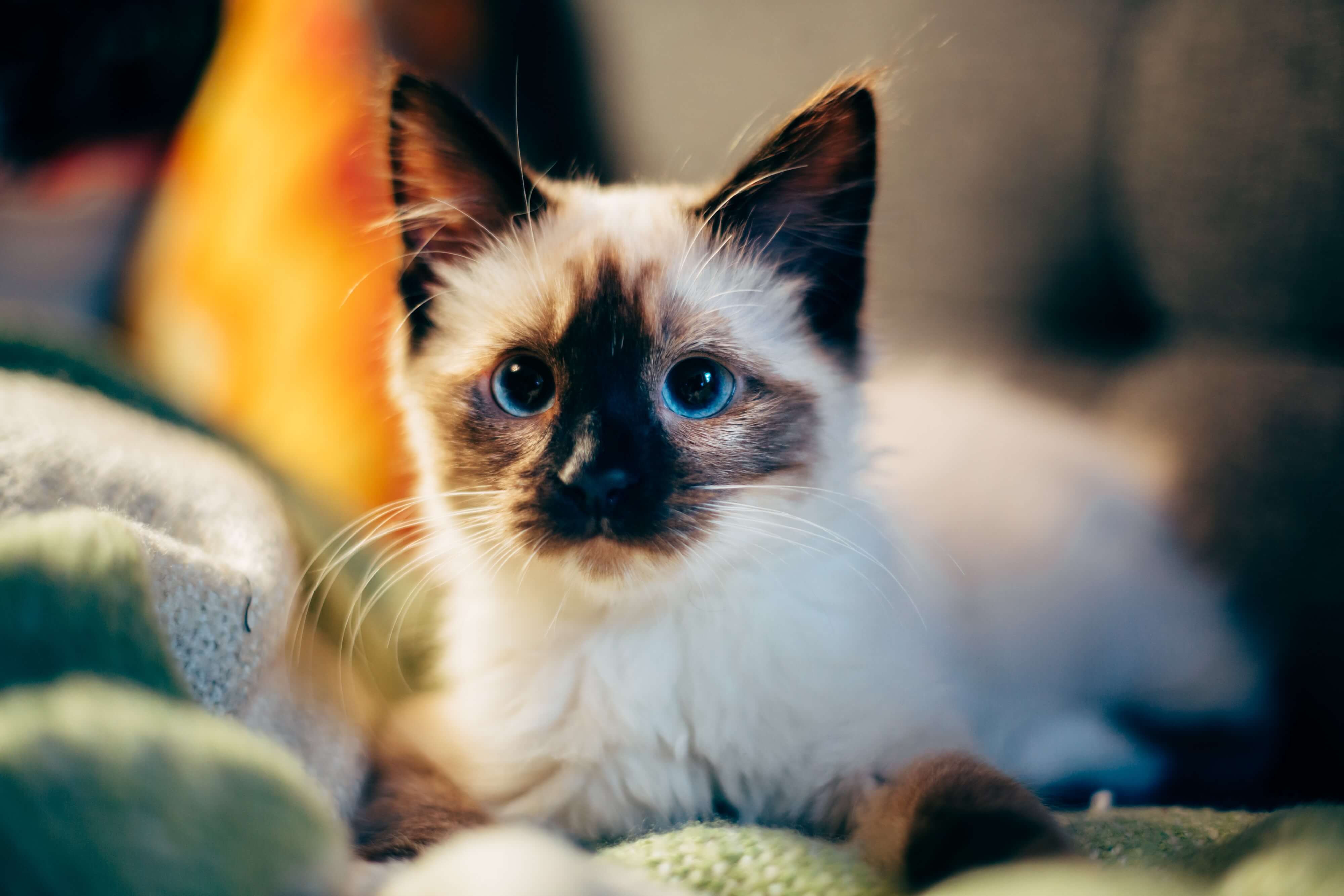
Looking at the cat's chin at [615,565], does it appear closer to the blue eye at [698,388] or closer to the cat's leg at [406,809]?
the blue eye at [698,388]

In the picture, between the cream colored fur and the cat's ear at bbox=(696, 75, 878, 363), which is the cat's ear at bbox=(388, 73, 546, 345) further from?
the cat's ear at bbox=(696, 75, 878, 363)

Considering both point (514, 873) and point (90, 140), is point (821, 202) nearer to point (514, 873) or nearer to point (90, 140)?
point (514, 873)

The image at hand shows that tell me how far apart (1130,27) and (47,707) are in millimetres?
1535

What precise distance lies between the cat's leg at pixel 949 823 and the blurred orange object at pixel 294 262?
1.07m

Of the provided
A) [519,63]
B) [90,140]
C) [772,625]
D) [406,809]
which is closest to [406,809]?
[406,809]

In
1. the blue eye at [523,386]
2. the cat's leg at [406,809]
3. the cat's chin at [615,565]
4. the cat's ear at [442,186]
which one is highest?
the cat's ear at [442,186]

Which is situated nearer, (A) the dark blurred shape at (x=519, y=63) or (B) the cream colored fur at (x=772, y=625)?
(B) the cream colored fur at (x=772, y=625)

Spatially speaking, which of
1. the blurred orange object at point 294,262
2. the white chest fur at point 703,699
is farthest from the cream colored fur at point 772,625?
the blurred orange object at point 294,262

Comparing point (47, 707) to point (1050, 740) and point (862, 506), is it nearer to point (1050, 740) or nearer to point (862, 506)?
point (862, 506)

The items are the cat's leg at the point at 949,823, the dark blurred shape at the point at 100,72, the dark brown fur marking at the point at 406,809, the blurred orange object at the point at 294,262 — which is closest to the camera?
the cat's leg at the point at 949,823

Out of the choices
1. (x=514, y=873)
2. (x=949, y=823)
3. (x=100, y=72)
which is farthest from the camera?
(x=100, y=72)

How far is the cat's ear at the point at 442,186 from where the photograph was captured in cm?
96

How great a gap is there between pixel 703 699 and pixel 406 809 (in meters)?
0.33

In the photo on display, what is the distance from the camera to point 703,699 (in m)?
0.89
